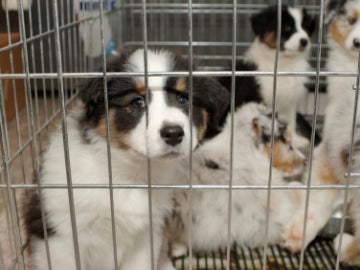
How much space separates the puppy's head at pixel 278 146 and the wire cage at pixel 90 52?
1.58 feet

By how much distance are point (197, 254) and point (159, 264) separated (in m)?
0.24

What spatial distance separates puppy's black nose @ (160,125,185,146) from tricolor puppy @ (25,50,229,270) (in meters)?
0.04

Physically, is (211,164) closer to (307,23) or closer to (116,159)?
(116,159)

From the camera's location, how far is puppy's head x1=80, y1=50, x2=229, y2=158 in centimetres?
157

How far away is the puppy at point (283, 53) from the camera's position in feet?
11.6

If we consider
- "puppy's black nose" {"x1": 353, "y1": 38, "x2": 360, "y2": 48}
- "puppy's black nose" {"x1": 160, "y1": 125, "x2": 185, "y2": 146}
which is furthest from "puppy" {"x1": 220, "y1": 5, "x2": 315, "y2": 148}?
"puppy's black nose" {"x1": 160, "y1": 125, "x2": 185, "y2": 146}

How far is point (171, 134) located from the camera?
1543 mm

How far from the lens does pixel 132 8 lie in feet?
14.0

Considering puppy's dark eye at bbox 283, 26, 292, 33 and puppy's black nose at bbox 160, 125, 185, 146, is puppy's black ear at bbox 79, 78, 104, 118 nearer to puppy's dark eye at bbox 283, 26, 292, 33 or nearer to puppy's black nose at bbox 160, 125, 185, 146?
puppy's black nose at bbox 160, 125, 185, 146

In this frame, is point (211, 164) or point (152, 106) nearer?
point (152, 106)

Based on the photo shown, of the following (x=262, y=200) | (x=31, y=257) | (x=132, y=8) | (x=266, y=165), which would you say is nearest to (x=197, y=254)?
(x=262, y=200)

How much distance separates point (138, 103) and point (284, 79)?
2.14m

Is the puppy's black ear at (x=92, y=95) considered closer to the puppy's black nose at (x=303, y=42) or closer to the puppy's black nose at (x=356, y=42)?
the puppy's black nose at (x=356, y=42)

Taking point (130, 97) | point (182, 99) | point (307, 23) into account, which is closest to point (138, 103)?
point (130, 97)
